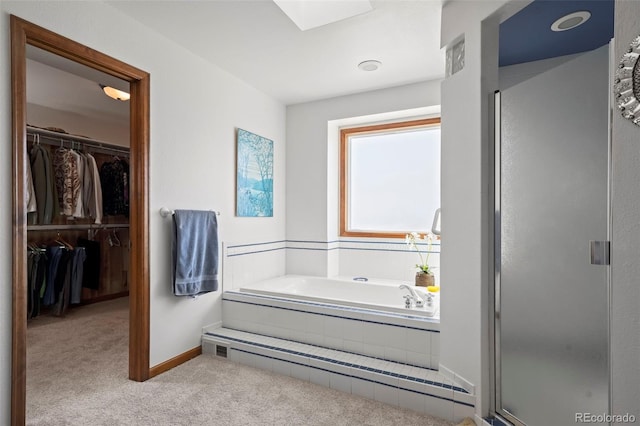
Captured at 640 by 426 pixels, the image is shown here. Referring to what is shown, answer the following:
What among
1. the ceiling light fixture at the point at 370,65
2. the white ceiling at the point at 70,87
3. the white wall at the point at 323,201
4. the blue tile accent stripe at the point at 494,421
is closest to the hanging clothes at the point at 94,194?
the white ceiling at the point at 70,87

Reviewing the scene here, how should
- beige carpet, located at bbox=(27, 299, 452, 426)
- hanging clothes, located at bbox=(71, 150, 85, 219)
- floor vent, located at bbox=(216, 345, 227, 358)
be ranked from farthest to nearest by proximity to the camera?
hanging clothes, located at bbox=(71, 150, 85, 219) → floor vent, located at bbox=(216, 345, 227, 358) → beige carpet, located at bbox=(27, 299, 452, 426)

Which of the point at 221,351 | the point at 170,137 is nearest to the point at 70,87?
the point at 170,137

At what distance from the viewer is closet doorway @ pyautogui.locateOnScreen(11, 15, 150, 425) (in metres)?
1.70

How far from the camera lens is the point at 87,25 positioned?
2010 mm

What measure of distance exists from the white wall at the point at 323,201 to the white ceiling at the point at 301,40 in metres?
0.42

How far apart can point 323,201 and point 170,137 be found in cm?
175

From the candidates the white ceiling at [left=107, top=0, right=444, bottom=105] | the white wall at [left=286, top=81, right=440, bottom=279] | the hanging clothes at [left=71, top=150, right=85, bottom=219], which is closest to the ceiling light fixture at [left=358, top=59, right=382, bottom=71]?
the white ceiling at [left=107, top=0, right=444, bottom=105]

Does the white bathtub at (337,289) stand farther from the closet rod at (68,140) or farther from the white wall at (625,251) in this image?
the closet rod at (68,140)

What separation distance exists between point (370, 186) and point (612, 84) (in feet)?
8.66

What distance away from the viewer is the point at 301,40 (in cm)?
248

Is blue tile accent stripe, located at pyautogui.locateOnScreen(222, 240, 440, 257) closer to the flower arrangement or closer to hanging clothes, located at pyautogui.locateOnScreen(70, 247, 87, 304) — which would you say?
the flower arrangement

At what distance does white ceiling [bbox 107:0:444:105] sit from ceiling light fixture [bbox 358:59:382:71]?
0.05 metres

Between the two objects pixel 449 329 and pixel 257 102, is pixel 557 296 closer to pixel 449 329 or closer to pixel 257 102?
pixel 449 329

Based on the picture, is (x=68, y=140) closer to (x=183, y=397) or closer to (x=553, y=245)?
(x=183, y=397)
